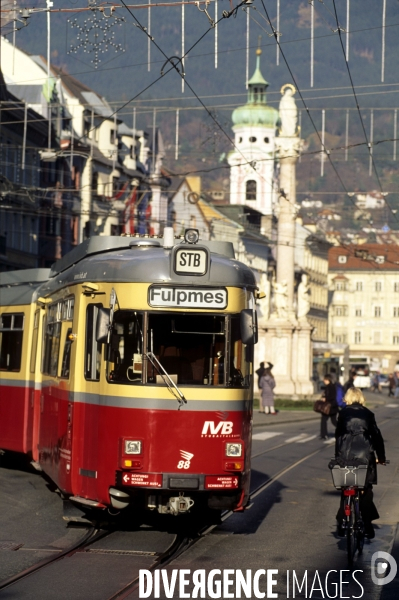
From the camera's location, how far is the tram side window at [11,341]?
19.8 m

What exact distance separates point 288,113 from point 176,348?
172 feet

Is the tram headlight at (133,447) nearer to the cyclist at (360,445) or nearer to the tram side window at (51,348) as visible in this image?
the cyclist at (360,445)

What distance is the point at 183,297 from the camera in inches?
532

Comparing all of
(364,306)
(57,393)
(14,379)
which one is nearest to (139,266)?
(57,393)

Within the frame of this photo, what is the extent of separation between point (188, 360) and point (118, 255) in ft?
4.98

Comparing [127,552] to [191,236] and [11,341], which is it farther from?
[11,341]

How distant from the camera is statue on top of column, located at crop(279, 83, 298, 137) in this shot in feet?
209

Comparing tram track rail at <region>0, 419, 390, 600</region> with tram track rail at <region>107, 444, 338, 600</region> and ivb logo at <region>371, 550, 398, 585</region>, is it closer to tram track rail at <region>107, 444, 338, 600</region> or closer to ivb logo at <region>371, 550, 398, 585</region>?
tram track rail at <region>107, 444, 338, 600</region>

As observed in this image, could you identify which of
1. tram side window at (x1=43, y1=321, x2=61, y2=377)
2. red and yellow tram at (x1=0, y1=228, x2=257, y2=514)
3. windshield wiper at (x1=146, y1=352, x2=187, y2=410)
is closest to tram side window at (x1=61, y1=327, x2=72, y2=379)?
red and yellow tram at (x1=0, y1=228, x2=257, y2=514)

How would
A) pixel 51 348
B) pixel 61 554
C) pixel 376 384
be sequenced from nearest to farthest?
pixel 61 554 → pixel 51 348 → pixel 376 384

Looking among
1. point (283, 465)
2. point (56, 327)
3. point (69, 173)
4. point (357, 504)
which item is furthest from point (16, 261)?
point (357, 504)

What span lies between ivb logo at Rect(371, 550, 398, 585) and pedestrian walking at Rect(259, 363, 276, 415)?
3142cm

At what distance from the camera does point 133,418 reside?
13352mm

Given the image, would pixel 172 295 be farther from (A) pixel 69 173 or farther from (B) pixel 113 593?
(A) pixel 69 173
